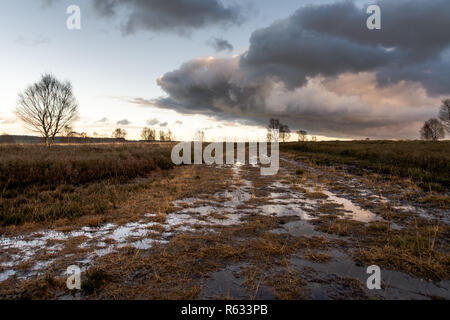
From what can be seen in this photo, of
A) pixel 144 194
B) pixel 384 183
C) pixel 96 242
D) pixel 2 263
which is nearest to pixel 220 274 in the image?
pixel 96 242

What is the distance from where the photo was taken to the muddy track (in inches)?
159

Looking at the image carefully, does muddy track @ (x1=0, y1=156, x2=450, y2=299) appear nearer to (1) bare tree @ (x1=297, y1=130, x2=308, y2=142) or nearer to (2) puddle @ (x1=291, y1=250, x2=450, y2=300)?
(2) puddle @ (x1=291, y1=250, x2=450, y2=300)

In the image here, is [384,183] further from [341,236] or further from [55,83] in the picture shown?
[55,83]

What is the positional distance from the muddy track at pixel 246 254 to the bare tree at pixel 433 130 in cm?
9023

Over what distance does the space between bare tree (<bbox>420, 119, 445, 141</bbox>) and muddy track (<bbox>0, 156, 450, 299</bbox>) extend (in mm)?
90233

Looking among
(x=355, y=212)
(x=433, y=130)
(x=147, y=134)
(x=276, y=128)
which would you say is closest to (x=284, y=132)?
(x=276, y=128)

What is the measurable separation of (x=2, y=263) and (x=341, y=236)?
8.32 meters

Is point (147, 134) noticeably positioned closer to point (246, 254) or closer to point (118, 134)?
point (118, 134)

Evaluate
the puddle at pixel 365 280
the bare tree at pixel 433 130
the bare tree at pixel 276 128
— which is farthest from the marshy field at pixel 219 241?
the bare tree at pixel 276 128

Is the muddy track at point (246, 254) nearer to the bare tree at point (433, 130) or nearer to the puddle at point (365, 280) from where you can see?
the puddle at point (365, 280)

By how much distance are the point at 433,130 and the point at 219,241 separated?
9898 cm

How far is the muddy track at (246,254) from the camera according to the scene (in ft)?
13.3

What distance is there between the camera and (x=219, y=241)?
614 cm

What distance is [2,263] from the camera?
4953mm
